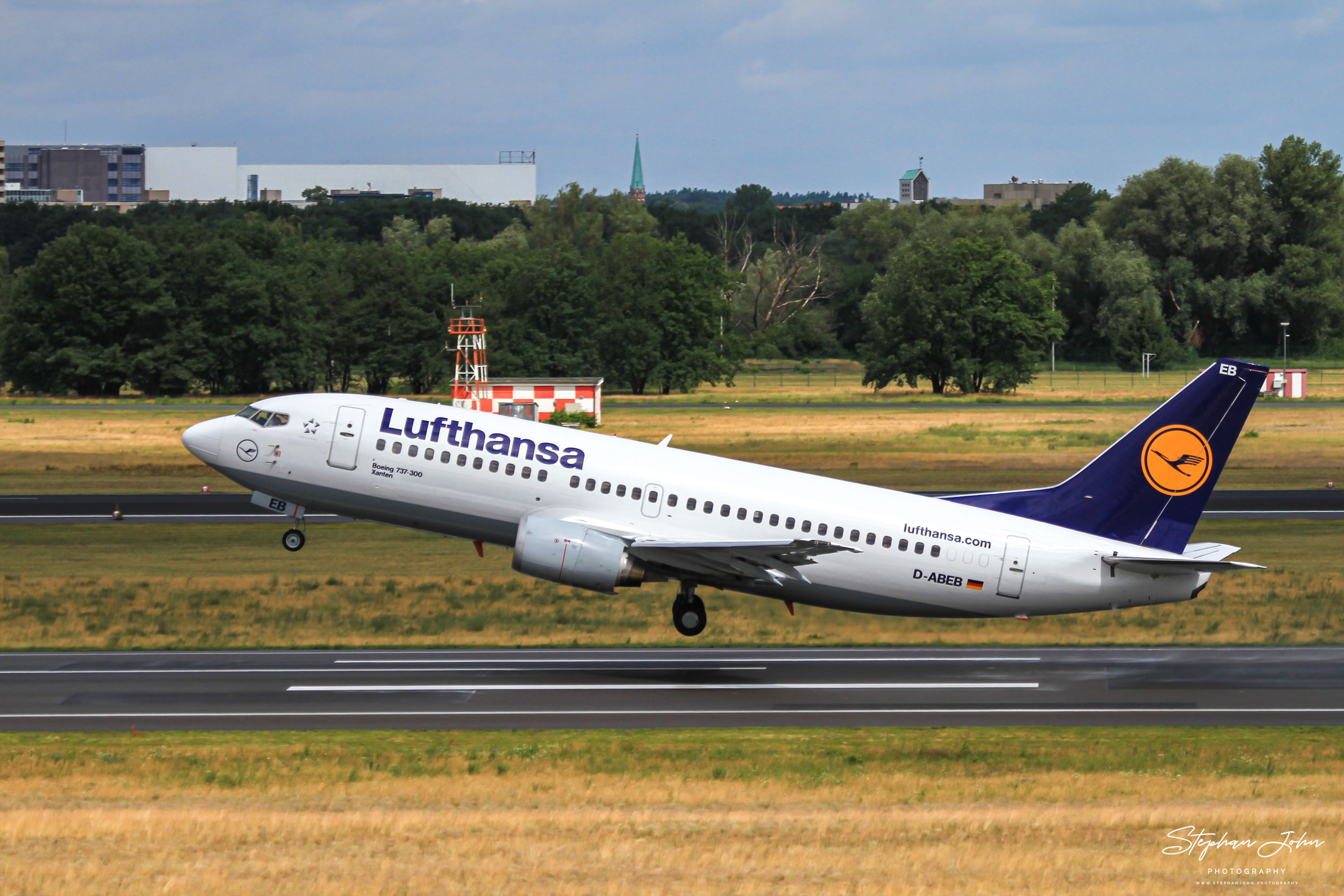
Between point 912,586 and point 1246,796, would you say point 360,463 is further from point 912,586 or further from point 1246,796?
point 1246,796

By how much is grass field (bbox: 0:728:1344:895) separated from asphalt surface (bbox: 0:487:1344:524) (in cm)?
3502

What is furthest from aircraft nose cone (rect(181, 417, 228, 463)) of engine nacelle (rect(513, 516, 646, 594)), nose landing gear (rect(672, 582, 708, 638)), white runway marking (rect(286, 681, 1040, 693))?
nose landing gear (rect(672, 582, 708, 638))

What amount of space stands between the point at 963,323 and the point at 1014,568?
397 ft

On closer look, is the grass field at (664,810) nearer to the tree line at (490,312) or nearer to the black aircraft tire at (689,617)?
the black aircraft tire at (689,617)

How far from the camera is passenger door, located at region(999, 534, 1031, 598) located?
33.7m

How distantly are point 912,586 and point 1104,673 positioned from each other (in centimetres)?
529

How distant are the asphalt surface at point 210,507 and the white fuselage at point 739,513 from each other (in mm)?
26061

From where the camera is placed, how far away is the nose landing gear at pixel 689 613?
113 ft

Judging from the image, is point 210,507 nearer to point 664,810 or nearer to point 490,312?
point 664,810

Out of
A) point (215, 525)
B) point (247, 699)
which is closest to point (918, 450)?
point (215, 525)

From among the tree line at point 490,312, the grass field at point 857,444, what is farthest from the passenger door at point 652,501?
the tree line at point 490,312

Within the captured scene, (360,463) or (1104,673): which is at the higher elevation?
(360,463)

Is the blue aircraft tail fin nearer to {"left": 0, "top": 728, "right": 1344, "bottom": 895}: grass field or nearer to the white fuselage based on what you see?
the white fuselage

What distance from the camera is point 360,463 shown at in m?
34.9
